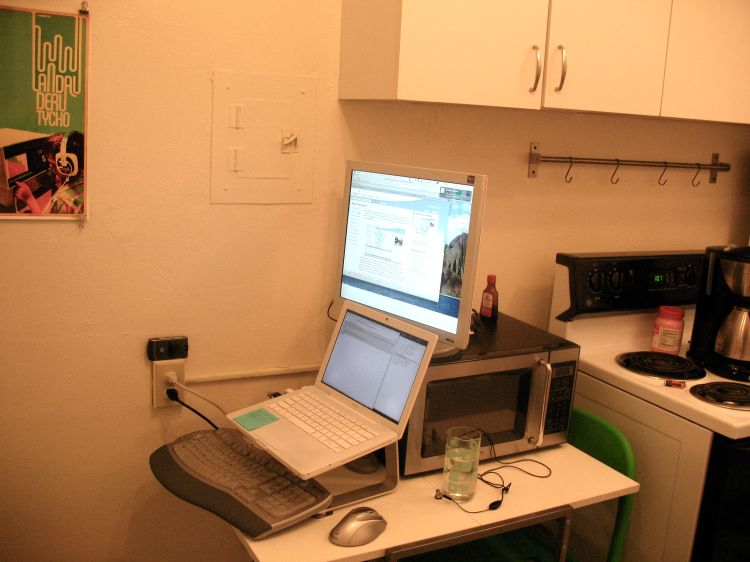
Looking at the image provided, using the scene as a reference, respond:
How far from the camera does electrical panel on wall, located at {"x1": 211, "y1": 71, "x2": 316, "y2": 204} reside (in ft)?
6.16

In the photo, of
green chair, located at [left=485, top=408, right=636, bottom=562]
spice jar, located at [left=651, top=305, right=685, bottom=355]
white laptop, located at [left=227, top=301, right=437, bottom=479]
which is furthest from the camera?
spice jar, located at [left=651, top=305, right=685, bottom=355]

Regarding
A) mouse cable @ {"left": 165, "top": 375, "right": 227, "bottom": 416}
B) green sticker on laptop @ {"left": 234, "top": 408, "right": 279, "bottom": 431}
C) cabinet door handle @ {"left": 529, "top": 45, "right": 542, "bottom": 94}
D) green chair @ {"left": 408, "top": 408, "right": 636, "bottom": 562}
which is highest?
cabinet door handle @ {"left": 529, "top": 45, "right": 542, "bottom": 94}

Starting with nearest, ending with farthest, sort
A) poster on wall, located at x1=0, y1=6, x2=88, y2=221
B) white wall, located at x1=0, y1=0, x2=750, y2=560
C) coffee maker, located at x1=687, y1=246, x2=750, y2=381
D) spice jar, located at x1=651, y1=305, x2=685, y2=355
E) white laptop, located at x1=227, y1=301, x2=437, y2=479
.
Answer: white laptop, located at x1=227, y1=301, x2=437, y2=479, poster on wall, located at x1=0, y1=6, x2=88, y2=221, white wall, located at x1=0, y1=0, x2=750, y2=560, coffee maker, located at x1=687, y1=246, x2=750, y2=381, spice jar, located at x1=651, y1=305, x2=685, y2=355

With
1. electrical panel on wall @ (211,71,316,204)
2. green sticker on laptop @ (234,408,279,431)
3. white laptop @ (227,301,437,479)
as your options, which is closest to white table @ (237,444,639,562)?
white laptop @ (227,301,437,479)

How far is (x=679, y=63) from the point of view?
211 cm

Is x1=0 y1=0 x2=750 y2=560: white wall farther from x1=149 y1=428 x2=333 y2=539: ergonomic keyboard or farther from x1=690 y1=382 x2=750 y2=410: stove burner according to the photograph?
x1=690 y1=382 x2=750 y2=410: stove burner

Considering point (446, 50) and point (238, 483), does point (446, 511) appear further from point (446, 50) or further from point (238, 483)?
point (446, 50)

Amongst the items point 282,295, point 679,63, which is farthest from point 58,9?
point 679,63

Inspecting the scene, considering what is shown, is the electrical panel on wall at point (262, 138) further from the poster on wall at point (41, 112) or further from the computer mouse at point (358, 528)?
the computer mouse at point (358, 528)

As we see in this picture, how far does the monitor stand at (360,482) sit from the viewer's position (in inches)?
63.7

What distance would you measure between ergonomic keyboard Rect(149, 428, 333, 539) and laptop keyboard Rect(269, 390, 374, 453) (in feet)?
0.34

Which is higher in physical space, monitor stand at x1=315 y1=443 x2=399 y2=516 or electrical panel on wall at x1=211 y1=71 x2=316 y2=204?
electrical panel on wall at x1=211 y1=71 x2=316 y2=204

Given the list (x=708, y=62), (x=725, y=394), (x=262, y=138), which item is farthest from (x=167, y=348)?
(x=708, y=62)

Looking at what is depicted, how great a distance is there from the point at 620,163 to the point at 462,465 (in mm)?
1341
